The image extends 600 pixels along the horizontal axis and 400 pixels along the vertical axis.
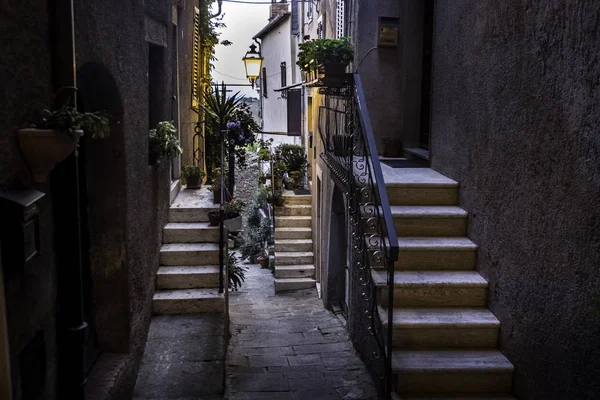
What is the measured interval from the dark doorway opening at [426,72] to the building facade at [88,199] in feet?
11.5

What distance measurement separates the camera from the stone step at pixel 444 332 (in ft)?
16.1

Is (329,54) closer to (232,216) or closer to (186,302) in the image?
(232,216)

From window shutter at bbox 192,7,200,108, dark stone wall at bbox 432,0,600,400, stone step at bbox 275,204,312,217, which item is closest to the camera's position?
dark stone wall at bbox 432,0,600,400

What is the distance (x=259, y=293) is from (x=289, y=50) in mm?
10453

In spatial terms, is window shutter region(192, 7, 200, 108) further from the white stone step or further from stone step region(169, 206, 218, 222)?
the white stone step

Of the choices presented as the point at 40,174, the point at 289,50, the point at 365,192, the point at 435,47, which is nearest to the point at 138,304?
the point at 365,192

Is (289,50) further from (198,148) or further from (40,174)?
(40,174)

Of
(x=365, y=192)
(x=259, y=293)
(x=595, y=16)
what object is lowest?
(x=259, y=293)

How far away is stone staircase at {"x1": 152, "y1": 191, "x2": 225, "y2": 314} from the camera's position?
23.8ft

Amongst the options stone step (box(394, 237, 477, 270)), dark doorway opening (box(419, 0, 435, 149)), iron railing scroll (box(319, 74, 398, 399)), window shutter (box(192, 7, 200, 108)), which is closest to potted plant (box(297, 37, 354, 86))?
dark doorway opening (box(419, 0, 435, 149))

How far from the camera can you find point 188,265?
7.81 m

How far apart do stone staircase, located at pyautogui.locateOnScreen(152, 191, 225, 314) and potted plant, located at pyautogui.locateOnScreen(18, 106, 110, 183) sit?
164 inches

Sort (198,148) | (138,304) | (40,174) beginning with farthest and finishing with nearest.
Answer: (198,148)
(138,304)
(40,174)

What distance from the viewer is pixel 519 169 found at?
4.62m
